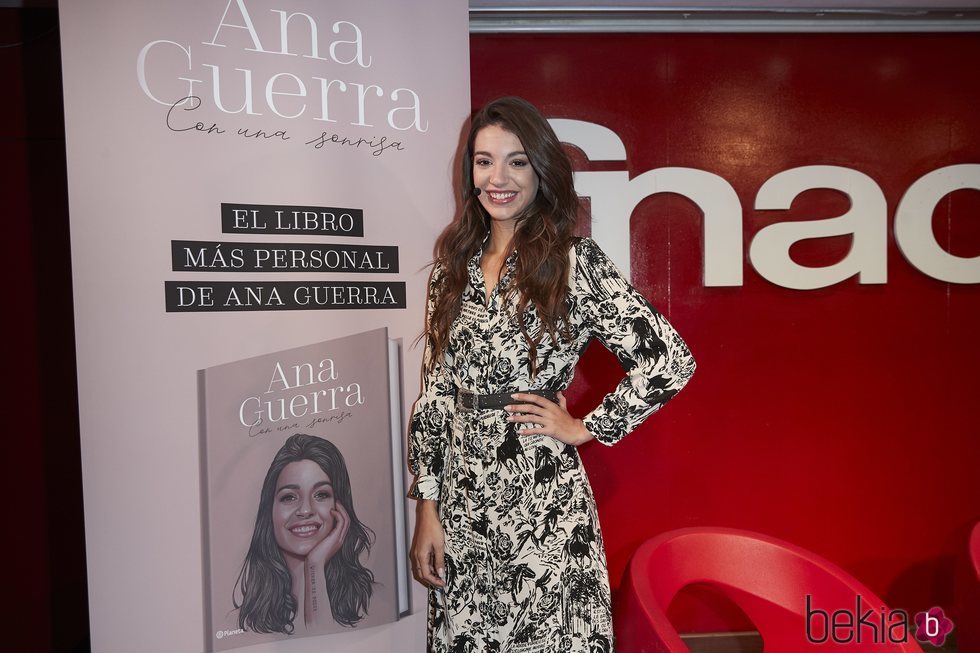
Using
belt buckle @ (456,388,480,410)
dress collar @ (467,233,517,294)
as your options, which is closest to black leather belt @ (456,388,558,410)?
belt buckle @ (456,388,480,410)

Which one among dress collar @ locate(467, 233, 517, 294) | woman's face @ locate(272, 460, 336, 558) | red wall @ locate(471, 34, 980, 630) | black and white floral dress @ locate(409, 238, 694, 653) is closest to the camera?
black and white floral dress @ locate(409, 238, 694, 653)

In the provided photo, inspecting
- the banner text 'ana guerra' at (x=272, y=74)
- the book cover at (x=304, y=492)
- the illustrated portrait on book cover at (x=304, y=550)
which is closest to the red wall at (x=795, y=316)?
the banner text 'ana guerra' at (x=272, y=74)

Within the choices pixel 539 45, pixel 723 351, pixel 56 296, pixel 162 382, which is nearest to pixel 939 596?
pixel 723 351

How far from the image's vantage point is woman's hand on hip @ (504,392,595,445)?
162 centimetres

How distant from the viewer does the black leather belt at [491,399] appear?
5.41 ft

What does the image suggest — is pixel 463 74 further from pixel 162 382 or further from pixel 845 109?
pixel 845 109

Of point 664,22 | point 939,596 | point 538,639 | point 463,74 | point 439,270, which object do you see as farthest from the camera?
point 939,596

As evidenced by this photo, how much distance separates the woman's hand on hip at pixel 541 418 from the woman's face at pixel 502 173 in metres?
0.48

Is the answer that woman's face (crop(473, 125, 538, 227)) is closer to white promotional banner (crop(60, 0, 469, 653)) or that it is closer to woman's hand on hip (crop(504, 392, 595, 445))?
white promotional banner (crop(60, 0, 469, 653))

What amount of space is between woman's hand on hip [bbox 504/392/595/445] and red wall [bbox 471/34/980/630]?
52.1 inches

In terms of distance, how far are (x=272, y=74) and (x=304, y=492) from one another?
1.12 m

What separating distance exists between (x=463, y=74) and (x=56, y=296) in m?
2.09

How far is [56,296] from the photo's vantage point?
291 centimetres

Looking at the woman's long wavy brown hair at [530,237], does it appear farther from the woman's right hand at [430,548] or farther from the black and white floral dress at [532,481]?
the woman's right hand at [430,548]
